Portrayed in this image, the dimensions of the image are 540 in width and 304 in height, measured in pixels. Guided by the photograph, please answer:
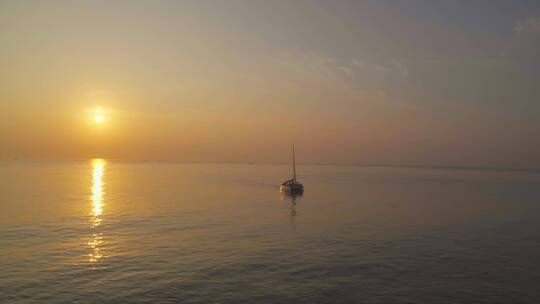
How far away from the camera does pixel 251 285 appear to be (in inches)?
1276

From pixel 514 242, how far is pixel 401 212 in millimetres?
30935

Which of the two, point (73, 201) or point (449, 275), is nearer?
point (449, 275)

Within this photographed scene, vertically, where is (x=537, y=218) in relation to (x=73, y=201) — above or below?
below

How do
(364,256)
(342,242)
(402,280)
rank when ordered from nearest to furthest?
(402,280) < (364,256) < (342,242)

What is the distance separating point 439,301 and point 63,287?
99.6 feet

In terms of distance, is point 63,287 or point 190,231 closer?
point 63,287

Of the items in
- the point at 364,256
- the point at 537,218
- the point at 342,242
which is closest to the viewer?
the point at 364,256

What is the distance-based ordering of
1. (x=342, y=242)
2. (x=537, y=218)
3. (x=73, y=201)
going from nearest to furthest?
(x=342, y=242) < (x=537, y=218) < (x=73, y=201)

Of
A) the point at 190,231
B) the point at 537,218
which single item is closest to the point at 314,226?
the point at 190,231

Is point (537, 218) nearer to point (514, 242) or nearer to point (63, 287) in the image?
point (514, 242)

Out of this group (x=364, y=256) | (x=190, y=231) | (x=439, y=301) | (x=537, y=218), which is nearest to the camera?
(x=439, y=301)

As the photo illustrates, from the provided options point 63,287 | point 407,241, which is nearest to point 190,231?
point 63,287

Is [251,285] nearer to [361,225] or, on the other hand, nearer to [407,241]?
[407,241]

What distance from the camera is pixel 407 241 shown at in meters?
52.2
